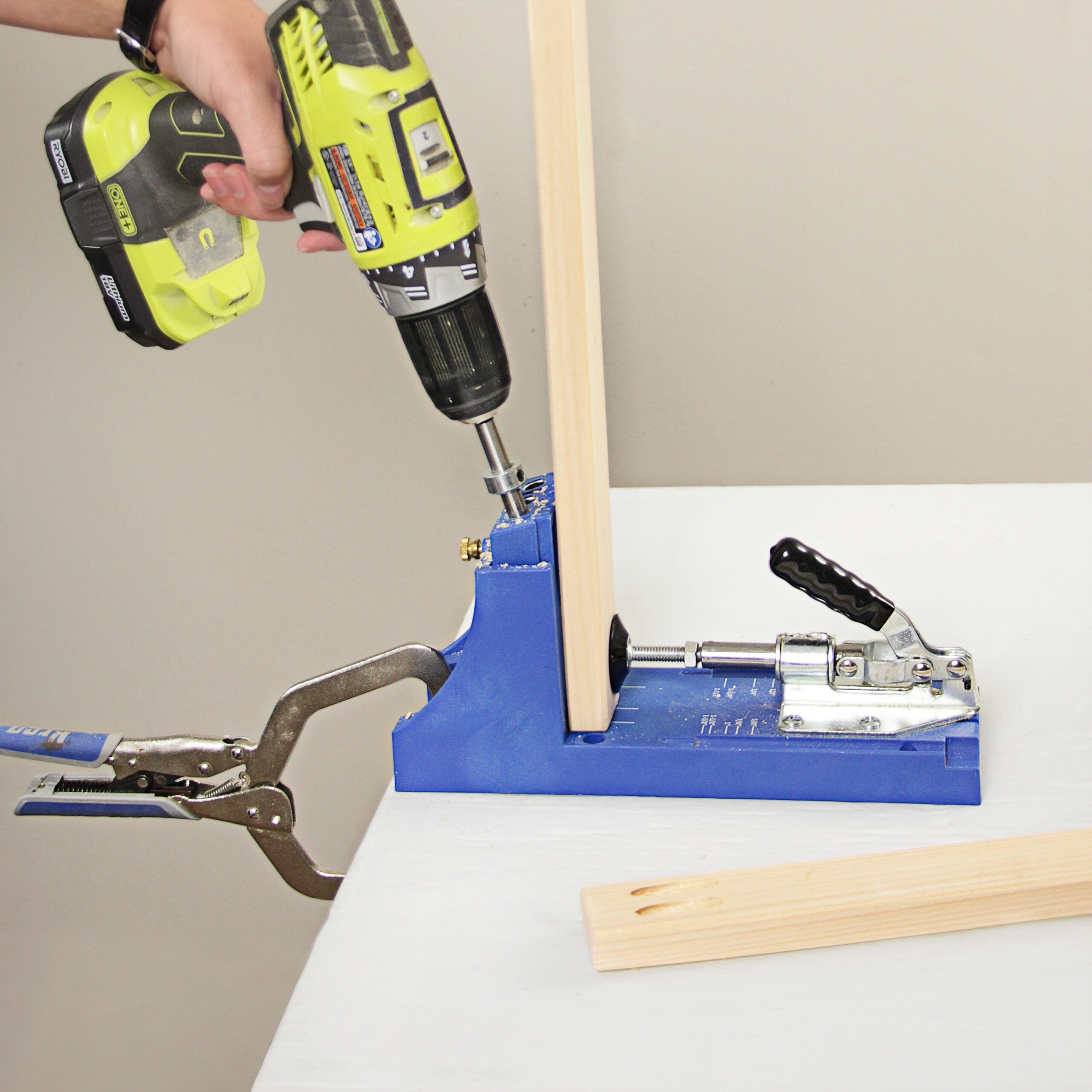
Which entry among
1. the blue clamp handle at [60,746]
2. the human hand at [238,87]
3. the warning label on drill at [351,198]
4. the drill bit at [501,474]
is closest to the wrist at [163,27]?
the human hand at [238,87]

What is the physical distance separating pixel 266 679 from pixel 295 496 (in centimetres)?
32

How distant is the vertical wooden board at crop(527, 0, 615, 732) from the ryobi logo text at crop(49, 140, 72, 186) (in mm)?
492

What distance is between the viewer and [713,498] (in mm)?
1217

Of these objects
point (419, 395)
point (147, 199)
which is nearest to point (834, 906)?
point (147, 199)

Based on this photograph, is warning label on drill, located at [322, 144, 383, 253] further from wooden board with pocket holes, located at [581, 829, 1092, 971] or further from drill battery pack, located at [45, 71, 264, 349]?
wooden board with pocket holes, located at [581, 829, 1092, 971]

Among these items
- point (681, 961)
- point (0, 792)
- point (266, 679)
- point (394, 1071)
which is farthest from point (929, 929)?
point (0, 792)

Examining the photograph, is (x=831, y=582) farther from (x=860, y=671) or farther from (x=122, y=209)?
(x=122, y=209)

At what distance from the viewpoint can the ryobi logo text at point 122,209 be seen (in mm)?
909

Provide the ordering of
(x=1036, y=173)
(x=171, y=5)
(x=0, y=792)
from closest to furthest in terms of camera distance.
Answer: (x=171, y=5) → (x=1036, y=173) → (x=0, y=792)

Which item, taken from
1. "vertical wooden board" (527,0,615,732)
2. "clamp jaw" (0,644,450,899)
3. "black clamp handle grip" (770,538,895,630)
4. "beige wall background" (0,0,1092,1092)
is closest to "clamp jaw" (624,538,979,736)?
"black clamp handle grip" (770,538,895,630)

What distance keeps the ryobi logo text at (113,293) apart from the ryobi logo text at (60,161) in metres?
0.08

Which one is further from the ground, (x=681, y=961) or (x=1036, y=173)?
(x=1036, y=173)

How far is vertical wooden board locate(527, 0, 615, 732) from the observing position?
58 cm

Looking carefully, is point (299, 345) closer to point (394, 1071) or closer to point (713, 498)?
point (713, 498)
